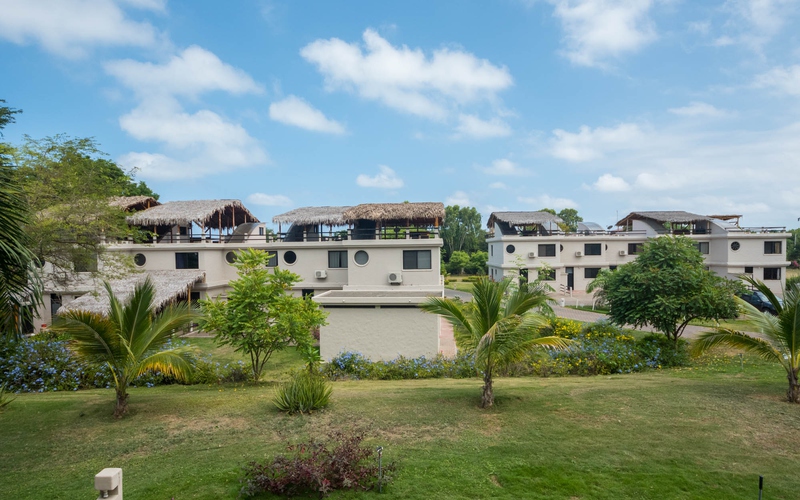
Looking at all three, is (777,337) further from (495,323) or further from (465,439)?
(465,439)

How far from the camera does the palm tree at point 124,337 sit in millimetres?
7570

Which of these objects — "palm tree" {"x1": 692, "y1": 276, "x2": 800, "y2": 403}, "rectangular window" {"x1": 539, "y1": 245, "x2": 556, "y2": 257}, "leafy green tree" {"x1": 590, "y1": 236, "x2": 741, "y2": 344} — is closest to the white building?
"rectangular window" {"x1": 539, "y1": 245, "x2": 556, "y2": 257}

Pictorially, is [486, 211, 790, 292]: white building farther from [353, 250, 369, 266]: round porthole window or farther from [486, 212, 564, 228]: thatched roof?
[353, 250, 369, 266]: round porthole window

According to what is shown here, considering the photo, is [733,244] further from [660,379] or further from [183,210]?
[183,210]

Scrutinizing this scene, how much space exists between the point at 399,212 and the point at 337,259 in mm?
4422

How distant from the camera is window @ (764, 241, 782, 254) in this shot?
30750 millimetres

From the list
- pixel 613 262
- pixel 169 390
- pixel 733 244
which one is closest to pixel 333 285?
pixel 169 390

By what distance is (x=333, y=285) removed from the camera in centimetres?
2291

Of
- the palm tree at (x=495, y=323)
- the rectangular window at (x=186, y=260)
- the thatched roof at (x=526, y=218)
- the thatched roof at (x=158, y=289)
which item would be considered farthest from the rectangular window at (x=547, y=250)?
the palm tree at (x=495, y=323)

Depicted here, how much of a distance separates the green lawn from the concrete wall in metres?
4.77

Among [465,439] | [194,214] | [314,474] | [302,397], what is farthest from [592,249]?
[314,474]

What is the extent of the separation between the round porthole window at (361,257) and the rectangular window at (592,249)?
19421mm

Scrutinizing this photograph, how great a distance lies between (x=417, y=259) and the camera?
69.9 feet

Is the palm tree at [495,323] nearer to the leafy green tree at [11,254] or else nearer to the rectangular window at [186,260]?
the leafy green tree at [11,254]
